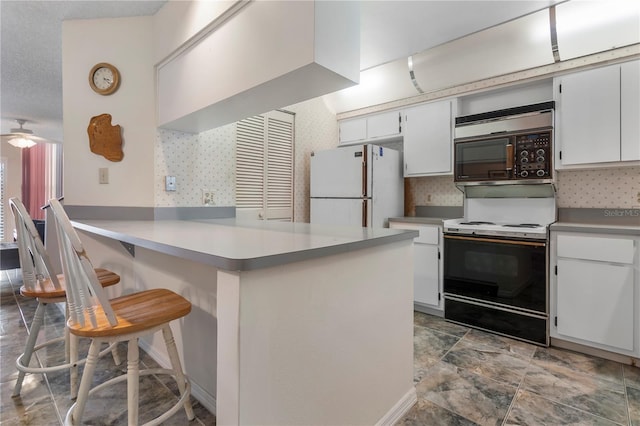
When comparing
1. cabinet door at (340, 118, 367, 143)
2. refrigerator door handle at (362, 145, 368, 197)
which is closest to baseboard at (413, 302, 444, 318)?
refrigerator door handle at (362, 145, 368, 197)

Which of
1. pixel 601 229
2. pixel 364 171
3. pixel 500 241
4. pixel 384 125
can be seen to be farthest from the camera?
pixel 384 125

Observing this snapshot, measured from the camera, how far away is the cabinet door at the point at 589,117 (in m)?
2.35

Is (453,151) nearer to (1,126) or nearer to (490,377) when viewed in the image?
(490,377)

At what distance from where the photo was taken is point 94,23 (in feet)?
7.72

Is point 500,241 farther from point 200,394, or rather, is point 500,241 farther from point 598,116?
point 200,394

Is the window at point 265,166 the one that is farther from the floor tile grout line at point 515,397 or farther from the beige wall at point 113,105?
the floor tile grout line at point 515,397

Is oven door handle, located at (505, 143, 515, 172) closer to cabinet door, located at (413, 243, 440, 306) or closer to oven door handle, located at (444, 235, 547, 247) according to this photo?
oven door handle, located at (444, 235, 547, 247)

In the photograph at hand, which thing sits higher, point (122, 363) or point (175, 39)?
point (175, 39)

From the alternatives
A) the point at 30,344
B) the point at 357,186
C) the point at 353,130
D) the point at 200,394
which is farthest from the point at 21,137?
the point at 200,394

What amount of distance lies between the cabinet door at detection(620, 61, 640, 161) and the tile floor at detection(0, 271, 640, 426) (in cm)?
150

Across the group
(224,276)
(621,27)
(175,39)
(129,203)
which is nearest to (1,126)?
(129,203)

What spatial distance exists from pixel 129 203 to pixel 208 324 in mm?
1318

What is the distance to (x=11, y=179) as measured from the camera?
21.1 feet

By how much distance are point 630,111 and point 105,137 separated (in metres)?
3.80
